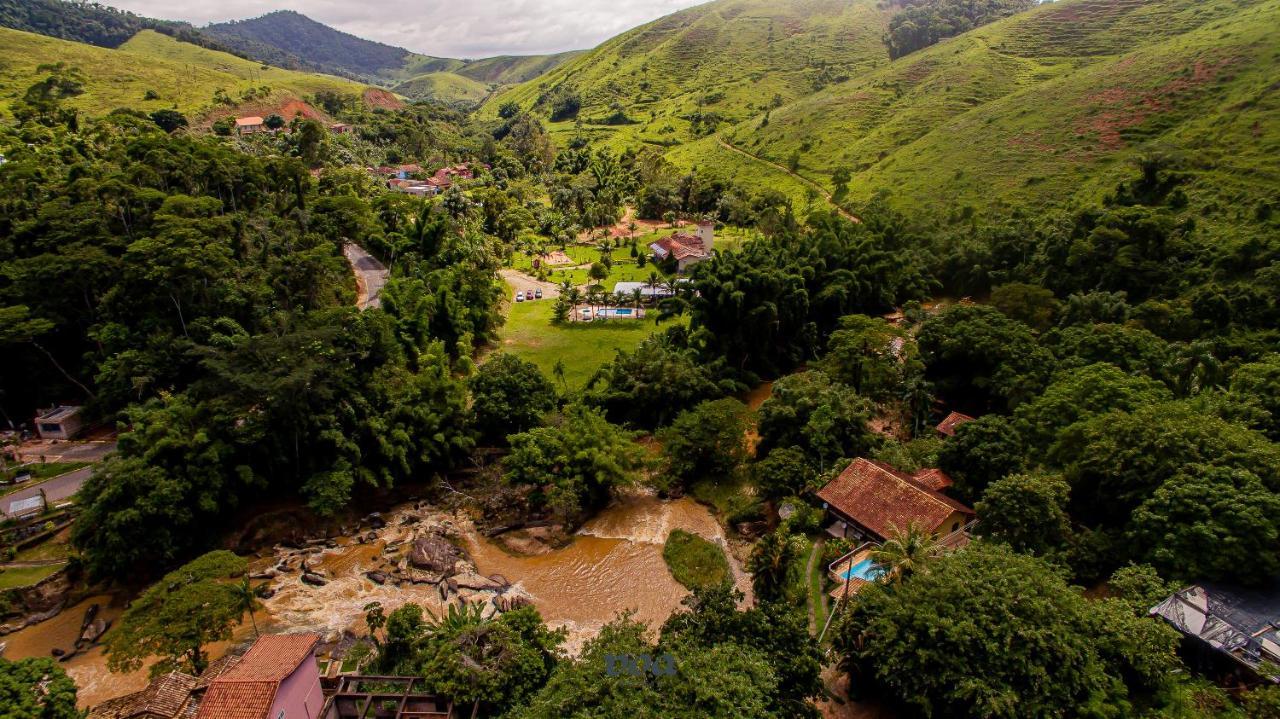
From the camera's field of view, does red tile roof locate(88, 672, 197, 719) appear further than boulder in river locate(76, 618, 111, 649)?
No

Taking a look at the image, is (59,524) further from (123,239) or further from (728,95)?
(728,95)

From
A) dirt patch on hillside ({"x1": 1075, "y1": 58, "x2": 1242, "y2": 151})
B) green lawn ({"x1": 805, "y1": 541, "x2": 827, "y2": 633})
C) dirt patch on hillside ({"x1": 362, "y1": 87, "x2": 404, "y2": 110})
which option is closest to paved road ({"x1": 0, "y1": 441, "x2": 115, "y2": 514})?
green lawn ({"x1": 805, "y1": 541, "x2": 827, "y2": 633})

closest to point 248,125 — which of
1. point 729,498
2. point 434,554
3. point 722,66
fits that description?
point 434,554

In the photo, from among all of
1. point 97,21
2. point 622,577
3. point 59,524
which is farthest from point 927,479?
point 97,21

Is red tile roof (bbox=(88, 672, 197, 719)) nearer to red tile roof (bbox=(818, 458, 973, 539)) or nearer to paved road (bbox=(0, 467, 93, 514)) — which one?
paved road (bbox=(0, 467, 93, 514))

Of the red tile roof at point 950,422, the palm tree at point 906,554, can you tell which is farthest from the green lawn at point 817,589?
the red tile roof at point 950,422

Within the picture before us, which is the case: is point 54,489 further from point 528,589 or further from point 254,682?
point 528,589
